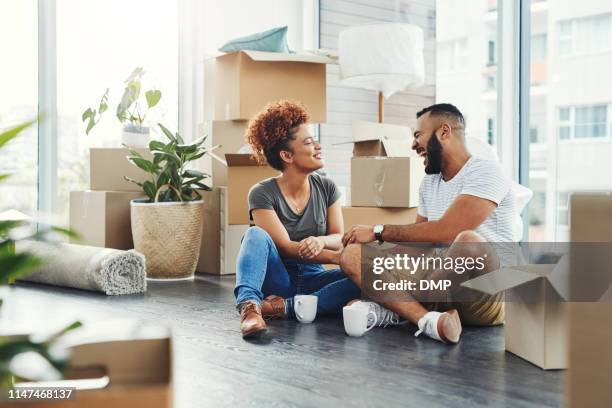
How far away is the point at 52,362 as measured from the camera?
47cm

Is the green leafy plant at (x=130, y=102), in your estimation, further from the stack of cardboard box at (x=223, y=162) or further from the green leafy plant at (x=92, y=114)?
the stack of cardboard box at (x=223, y=162)

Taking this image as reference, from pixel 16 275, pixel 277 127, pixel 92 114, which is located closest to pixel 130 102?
pixel 92 114

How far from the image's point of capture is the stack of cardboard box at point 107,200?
402 centimetres

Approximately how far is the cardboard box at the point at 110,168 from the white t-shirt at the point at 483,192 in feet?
6.94

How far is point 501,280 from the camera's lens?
2053 mm

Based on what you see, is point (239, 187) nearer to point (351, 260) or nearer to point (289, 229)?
point (289, 229)

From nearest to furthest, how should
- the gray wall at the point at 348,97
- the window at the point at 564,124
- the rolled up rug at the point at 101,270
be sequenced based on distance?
1. the rolled up rug at the point at 101,270
2. the window at the point at 564,124
3. the gray wall at the point at 348,97

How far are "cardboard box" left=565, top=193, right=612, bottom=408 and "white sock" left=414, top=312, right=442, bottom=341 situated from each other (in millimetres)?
1408

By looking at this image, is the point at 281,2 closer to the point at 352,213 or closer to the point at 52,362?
the point at 352,213

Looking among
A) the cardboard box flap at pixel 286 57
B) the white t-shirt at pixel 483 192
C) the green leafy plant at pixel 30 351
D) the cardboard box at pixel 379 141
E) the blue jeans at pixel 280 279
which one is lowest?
the blue jeans at pixel 280 279

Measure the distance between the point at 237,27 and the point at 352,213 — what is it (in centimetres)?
195

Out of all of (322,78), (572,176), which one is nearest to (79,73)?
(322,78)

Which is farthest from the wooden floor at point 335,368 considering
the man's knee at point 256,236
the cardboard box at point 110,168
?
the cardboard box at point 110,168

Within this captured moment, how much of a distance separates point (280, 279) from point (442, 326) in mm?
684
